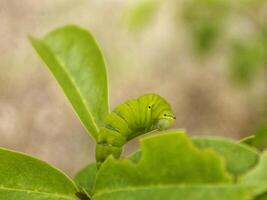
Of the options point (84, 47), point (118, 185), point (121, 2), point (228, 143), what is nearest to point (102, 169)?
point (118, 185)

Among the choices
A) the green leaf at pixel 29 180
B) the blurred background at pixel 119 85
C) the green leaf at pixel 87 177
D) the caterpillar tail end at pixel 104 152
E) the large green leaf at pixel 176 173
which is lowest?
the blurred background at pixel 119 85

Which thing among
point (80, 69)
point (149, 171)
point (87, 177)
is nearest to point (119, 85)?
point (80, 69)

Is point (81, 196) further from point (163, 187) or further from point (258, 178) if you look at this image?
point (258, 178)

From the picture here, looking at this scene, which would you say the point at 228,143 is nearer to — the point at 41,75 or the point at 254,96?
the point at 254,96

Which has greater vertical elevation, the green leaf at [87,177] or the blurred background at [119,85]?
the green leaf at [87,177]

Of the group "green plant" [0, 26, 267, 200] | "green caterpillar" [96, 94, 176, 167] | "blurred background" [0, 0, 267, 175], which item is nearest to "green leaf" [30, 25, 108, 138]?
"green plant" [0, 26, 267, 200]

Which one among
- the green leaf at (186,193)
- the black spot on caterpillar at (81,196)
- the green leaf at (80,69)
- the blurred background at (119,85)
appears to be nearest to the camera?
the green leaf at (186,193)

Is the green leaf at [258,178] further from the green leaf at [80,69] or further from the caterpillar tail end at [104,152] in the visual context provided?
the green leaf at [80,69]

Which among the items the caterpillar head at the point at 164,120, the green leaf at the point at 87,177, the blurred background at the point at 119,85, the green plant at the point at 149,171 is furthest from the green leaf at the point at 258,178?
the blurred background at the point at 119,85

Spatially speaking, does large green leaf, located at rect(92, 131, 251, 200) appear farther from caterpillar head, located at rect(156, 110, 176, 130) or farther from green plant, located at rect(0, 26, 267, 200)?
caterpillar head, located at rect(156, 110, 176, 130)

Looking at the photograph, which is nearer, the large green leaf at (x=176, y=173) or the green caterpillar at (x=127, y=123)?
the large green leaf at (x=176, y=173)

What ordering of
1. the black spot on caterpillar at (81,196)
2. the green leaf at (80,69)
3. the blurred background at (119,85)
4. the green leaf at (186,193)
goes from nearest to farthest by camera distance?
the green leaf at (186,193), the black spot on caterpillar at (81,196), the green leaf at (80,69), the blurred background at (119,85)
